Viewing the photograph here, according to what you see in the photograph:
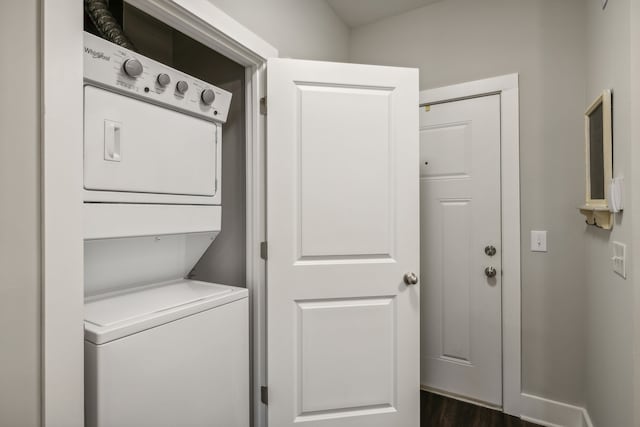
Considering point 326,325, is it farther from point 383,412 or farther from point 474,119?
point 474,119

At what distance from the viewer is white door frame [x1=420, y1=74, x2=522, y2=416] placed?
1.94 metres

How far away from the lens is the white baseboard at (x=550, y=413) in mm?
1795

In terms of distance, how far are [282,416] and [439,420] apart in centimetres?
97

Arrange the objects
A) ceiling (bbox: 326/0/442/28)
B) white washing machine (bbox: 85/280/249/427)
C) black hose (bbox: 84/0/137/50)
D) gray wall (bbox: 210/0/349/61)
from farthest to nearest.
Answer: ceiling (bbox: 326/0/442/28) < gray wall (bbox: 210/0/349/61) < black hose (bbox: 84/0/137/50) < white washing machine (bbox: 85/280/249/427)

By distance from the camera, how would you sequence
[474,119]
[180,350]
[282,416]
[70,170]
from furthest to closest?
[474,119], [282,416], [180,350], [70,170]

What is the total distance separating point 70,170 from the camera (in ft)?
2.88

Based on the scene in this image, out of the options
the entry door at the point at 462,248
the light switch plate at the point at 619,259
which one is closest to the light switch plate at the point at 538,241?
the entry door at the point at 462,248

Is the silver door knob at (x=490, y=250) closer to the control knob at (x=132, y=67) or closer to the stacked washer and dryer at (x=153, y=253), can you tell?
the stacked washer and dryer at (x=153, y=253)

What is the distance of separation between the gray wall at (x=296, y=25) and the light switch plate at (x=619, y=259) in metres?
1.72

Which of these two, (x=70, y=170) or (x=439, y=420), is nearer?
(x=70, y=170)

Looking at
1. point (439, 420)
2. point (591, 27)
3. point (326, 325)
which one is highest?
point (591, 27)

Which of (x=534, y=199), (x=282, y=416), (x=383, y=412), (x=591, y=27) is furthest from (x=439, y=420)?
(x=591, y=27)

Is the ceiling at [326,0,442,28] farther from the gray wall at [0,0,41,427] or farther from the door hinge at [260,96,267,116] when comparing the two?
the gray wall at [0,0,41,427]

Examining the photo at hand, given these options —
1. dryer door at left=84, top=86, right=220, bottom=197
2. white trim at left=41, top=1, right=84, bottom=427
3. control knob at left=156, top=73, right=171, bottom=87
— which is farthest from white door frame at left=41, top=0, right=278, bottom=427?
control knob at left=156, top=73, right=171, bottom=87
